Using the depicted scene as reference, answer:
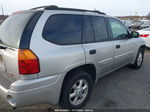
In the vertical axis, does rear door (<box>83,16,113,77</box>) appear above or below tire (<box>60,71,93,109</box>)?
above

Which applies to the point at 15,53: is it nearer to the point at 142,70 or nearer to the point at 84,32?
the point at 84,32

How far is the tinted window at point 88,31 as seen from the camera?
8.60 feet

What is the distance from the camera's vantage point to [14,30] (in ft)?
6.79

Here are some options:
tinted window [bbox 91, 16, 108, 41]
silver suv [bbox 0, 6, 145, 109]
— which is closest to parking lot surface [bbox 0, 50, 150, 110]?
silver suv [bbox 0, 6, 145, 109]

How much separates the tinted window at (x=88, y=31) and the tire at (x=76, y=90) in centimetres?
64

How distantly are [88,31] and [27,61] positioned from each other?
136 cm

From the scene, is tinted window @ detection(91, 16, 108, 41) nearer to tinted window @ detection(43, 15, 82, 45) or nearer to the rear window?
tinted window @ detection(43, 15, 82, 45)

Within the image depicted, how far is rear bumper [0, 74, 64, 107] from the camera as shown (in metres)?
1.85

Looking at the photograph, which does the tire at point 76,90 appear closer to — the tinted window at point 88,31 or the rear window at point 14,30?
the tinted window at point 88,31

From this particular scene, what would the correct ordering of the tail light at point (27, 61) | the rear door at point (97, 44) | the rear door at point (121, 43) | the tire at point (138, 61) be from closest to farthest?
the tail light at point (27, 61), the rear door at point (97, 44), the rear door at point (121, 43), the tire at point (138, 61)

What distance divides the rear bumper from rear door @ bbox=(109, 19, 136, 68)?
1.84 metres

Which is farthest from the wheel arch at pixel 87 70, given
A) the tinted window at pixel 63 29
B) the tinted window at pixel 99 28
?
the tinted window at pixel 99 28

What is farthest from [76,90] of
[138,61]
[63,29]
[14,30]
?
[138,61]

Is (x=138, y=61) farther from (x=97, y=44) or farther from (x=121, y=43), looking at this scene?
(x=97, y=44)
